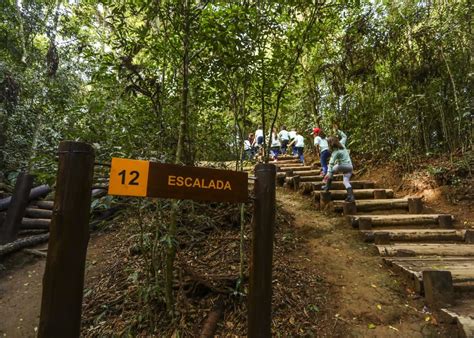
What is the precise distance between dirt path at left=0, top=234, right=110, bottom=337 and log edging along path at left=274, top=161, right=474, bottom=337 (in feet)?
16.4

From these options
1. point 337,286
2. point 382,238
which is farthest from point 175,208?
point 382,238

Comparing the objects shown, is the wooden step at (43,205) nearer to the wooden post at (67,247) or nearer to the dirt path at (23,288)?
the dirt path at (23,288)

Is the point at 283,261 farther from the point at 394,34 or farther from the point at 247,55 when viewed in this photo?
the point at 394,34

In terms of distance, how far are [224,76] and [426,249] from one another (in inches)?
169

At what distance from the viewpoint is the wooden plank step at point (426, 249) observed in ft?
15.0

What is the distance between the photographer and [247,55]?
4.08 m

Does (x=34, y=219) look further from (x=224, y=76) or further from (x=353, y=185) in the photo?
(x=353, y=185)

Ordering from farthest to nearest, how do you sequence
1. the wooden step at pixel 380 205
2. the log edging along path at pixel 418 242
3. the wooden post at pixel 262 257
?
the wooden step at pixel 380 205, the log edging along path at pixel 418 242, the wooden post at pixel 262 257

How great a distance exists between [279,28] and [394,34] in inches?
235

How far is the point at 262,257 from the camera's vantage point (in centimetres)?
232

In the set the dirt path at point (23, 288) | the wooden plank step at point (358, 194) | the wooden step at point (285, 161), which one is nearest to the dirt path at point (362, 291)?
the wooden plank step at point (358, 194)

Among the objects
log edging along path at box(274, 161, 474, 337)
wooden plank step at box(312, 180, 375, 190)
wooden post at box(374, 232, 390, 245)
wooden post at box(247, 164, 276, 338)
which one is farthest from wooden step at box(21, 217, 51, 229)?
wooden post at box(374, 232, 390, 245)

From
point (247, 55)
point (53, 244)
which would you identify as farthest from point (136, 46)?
point (53, 244)

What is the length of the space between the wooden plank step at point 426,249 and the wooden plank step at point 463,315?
1.19 meters
